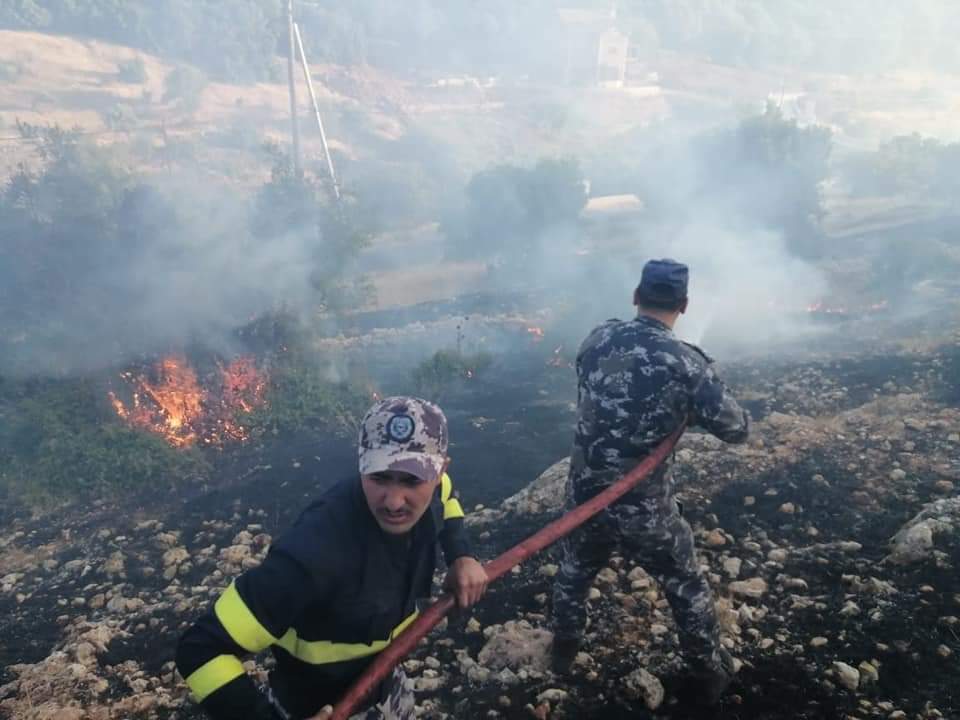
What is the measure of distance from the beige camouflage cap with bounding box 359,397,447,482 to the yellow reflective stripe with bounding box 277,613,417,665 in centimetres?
58

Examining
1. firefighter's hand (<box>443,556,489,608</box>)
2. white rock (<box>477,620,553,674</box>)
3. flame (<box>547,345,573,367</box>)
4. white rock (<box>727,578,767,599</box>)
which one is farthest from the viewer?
flame (<box>547,345,573,367</box>)

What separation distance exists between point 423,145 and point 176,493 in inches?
1255

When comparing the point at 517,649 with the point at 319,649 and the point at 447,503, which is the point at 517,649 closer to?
the point at 447,503

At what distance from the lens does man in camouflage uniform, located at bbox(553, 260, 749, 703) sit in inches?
122

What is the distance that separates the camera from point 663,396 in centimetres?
311

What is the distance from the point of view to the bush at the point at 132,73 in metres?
38.0

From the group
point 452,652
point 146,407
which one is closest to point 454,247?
point 146,407

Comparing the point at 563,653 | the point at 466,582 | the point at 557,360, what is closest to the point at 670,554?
the point at 563,653

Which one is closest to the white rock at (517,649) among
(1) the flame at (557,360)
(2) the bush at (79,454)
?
(2) the bush at (79,454)

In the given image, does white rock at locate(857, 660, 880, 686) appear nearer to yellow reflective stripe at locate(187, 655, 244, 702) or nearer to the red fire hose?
the red fire hose

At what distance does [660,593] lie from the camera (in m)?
4.24

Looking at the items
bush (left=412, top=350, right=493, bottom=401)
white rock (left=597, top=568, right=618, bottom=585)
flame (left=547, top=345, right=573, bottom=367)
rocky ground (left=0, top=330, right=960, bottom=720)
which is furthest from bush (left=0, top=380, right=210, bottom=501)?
flame (left=547, top=345, right=573, bottom=367)

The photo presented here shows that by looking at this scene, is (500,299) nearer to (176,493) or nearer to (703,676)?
(176,493)

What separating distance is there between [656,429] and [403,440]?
1.71m
